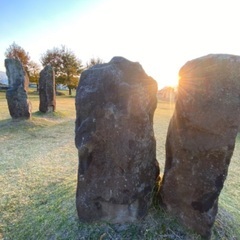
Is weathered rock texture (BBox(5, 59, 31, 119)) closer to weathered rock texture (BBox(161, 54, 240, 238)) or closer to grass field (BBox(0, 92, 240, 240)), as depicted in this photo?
grass field (BBox(0, 92, 240, 240))

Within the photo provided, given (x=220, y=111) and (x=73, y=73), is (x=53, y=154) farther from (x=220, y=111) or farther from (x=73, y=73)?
(x=73, y=73)

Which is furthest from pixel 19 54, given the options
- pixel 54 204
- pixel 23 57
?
pixel 54 204

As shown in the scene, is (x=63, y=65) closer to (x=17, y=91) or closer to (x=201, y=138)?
(x=17, y=91)

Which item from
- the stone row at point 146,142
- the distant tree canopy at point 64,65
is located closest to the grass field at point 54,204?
the stone row at point 146,142

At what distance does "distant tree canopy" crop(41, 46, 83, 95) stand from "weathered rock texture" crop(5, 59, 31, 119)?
24.9 metres

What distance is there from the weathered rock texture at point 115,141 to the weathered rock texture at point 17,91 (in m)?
8.90

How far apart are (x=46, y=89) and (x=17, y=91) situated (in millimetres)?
3060

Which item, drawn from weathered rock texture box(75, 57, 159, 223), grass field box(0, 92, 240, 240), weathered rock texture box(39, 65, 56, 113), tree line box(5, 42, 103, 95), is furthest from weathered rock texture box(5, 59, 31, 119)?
tree line box(5, 42, 103, 95)

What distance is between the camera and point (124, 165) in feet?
9.60

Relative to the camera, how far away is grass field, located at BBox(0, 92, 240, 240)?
3.01 meters

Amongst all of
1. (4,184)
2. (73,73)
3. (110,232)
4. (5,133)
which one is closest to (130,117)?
(110,232)

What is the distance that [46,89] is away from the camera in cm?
1378

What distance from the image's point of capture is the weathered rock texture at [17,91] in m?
10.8

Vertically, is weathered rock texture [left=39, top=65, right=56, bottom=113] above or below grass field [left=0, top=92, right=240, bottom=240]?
above
